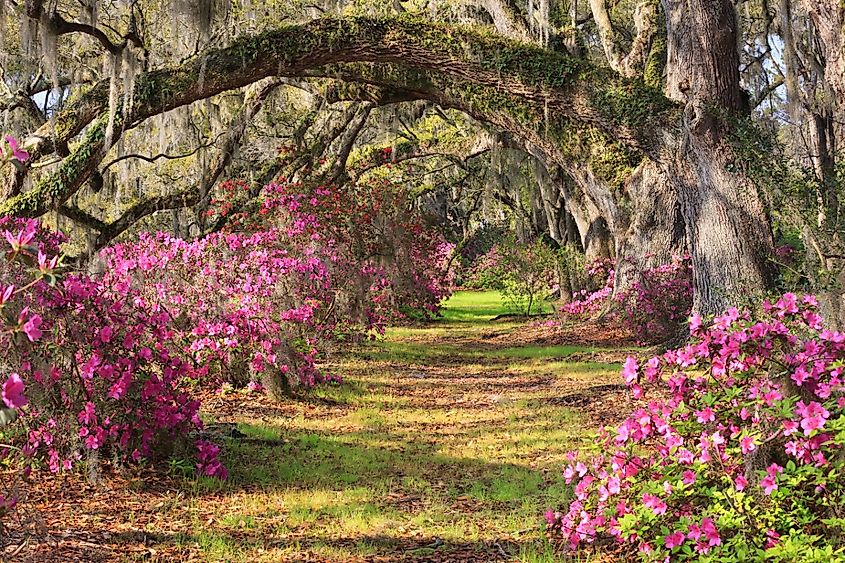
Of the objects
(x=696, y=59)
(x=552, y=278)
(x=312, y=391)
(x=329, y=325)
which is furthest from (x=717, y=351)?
(x=552, y=278)

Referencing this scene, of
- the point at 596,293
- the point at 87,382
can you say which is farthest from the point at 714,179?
the point at 87,382

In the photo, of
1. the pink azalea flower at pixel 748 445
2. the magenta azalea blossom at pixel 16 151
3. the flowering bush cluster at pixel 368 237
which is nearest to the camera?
the magenta azalea blossom at pixel 16 151

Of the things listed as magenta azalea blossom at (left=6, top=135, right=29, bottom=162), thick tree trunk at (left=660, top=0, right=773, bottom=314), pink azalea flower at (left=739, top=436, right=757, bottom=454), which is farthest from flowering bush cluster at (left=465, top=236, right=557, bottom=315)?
magenta azalea blossom at (left=6, top=135, right=29, bottom=162)

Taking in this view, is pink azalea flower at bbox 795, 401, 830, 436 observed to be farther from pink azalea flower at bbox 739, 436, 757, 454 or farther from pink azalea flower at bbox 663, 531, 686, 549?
pink azalea flower at bbox 663, 531, 686, 549

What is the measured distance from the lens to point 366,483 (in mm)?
5449

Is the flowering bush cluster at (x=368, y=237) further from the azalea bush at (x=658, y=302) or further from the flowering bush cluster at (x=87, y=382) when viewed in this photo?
the flowering bush cluster at (x=87, y=382)

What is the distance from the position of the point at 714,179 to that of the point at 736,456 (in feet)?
18.4

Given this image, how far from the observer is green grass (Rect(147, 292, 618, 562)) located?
14.1 ft

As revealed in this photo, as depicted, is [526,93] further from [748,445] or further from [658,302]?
[748,445]

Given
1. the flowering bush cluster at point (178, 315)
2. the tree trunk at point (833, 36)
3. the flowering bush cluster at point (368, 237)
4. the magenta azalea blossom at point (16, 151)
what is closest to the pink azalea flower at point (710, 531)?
the flowering bush cluster at point (178, 315)

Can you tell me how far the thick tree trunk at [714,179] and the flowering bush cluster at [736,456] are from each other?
4.75 meters

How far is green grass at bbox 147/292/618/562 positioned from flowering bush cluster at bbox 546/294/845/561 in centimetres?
65

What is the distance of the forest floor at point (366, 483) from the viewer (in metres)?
4.16

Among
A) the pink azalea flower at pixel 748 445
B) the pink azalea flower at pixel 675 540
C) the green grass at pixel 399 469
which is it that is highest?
the pink azalea flower at pixel 748 445
